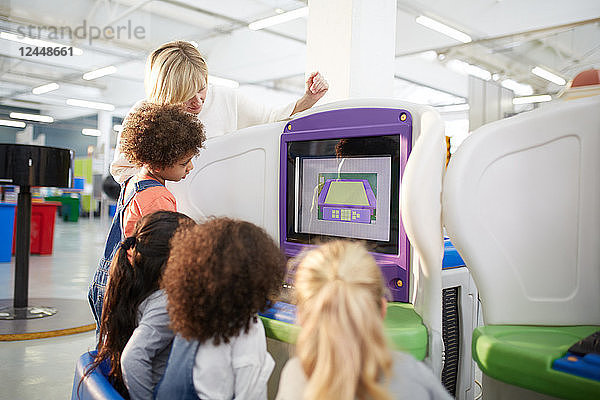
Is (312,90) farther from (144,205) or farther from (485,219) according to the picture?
(485,219)

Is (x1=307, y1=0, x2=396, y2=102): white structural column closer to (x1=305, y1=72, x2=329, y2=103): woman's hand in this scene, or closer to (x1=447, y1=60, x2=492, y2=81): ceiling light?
(x1=305, y1=72, x2=329, y2=103): woman's hand

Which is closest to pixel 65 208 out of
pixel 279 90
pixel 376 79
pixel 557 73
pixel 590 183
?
pixel 279 90

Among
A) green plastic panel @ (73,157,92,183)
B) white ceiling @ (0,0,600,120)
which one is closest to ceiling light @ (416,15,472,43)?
white ceiling @ (0,0,600,120)


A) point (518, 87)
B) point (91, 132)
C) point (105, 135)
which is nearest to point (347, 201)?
point (518, 87)

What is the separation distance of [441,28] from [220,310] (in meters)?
6.06

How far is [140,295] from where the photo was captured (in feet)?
3.80

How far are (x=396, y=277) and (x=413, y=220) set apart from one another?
0.16m

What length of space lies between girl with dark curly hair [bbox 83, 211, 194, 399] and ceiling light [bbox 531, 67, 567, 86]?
7.71 m

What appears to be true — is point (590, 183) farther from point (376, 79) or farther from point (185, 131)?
point (376, 79)

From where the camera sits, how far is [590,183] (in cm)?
107

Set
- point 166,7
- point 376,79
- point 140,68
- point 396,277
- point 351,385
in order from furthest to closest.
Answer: point 140,68
point 166,7
point 376,79
point 396,277
point 351,385

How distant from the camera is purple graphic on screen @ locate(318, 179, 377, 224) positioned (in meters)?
1.23

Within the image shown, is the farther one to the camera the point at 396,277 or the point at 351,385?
the point at 396,277

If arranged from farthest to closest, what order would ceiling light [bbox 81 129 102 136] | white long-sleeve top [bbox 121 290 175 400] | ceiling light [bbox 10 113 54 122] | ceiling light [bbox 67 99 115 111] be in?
ceiling light [bbox 81 129 102 136] → ceiling light [bbox 67 99 115 111] → ceiling light [bbox 10 113 54 122] → white long-sleeve top [bbox 121 290 175 400]
